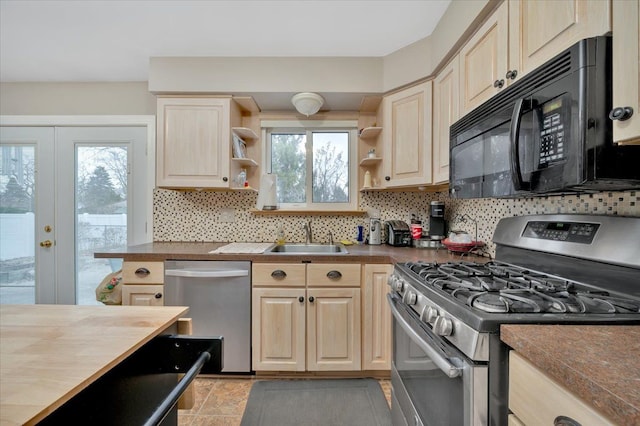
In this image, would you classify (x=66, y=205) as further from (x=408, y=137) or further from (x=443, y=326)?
(x=443, y=326)

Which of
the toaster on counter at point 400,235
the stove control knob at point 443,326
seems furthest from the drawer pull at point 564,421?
the toaster on counter at point 400,235

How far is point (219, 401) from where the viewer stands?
1.78 m

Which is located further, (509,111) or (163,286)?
(163,286)

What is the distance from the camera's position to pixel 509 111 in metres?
1.10

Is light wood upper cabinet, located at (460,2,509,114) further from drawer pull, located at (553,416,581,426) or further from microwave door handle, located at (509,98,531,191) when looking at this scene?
drawer pull, located at (553,416,581,426)

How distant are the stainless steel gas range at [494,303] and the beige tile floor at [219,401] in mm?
943

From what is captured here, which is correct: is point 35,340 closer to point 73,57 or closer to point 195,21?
point 195,21

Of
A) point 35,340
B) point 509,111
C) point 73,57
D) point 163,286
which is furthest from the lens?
point 73,57

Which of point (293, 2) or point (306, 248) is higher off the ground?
point (293, 2)

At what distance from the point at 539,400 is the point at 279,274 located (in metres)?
1.53

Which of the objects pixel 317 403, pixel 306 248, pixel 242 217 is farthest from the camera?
pixel 242 217

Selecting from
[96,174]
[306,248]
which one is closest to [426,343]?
[306,248]

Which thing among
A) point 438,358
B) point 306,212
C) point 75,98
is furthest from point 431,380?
point 75,98

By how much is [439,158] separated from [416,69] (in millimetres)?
675
